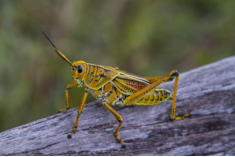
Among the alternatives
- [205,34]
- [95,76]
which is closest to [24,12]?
[95,76]

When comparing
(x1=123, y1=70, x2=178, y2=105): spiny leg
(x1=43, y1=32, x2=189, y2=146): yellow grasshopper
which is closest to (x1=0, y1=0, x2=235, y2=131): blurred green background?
(x1=43, y1=32, x2=189, y2=146): yellow grasshopper

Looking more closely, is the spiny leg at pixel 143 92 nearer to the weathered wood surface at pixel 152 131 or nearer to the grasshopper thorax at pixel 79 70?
the weathered wood surface at pixel 152 131

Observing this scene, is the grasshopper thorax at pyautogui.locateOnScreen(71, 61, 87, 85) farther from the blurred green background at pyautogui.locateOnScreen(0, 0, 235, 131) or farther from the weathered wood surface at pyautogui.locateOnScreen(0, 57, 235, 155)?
the blurred green background at pyautogui.locateOnScreen(0, 0, 235, 131)

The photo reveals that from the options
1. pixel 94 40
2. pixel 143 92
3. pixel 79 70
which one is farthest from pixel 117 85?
pixel 94 40

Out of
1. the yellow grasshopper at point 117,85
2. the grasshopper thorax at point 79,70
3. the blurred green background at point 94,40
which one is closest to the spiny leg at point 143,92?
the yellow grasshopper at point 117,85

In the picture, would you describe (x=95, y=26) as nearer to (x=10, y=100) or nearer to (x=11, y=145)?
(x=10, y=100)

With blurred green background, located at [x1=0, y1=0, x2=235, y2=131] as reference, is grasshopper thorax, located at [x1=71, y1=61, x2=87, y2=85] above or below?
below

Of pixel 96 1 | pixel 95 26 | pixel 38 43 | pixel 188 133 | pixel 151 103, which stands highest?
pixel 96 1
